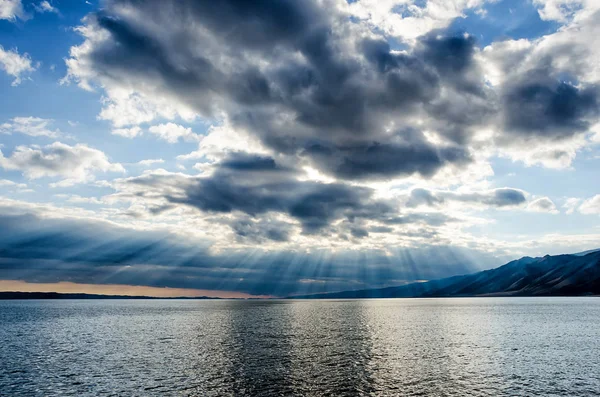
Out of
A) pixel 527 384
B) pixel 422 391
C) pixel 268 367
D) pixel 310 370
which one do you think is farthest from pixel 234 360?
pixel 527 384

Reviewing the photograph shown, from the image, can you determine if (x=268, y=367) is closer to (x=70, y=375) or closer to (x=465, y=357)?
(x=70, y=375)

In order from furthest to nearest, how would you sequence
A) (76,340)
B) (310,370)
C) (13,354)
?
1. (76,340)
2. (13,354)
3. (310,370)

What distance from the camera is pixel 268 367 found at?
2899 inches

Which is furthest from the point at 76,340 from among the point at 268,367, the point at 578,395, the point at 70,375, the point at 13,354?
the point at 578,395

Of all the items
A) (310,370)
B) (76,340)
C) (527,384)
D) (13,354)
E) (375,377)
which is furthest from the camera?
(76,340)

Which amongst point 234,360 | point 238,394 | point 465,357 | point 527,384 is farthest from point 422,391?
point 234,360

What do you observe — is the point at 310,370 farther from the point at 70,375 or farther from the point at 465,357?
the point at 70,375

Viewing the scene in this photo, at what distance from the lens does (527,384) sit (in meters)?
60.6

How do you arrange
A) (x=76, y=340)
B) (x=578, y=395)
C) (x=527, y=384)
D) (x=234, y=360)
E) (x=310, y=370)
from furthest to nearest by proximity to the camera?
(x=76, y=340), (x=234, y=360), (x=310, y=370), (x=527, y=384), (x=578, y=395)

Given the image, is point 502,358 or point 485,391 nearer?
point 485,391

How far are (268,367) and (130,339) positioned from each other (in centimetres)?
6197

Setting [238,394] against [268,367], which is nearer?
[238,394]

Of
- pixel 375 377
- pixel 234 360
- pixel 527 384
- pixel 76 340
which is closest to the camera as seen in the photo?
pixel 527 384

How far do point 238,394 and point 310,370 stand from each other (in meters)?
19.1
